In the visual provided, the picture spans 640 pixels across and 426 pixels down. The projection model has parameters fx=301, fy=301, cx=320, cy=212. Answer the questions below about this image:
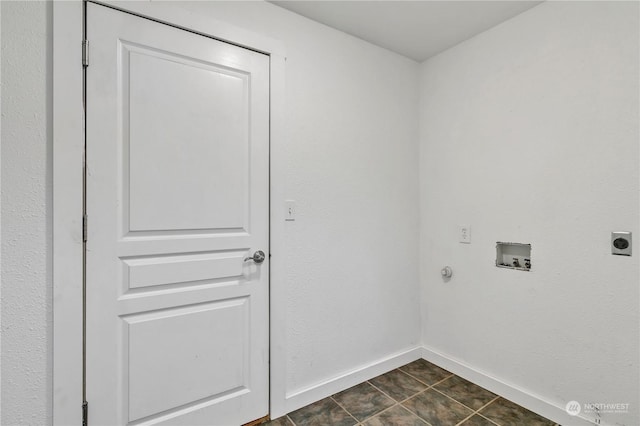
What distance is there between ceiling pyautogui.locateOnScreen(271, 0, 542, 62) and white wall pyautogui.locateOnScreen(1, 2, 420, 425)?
0.28ft

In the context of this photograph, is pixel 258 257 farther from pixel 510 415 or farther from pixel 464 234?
pixel 510 415

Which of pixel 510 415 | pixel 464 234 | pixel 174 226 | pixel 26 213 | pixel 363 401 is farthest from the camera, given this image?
pixel 464 234

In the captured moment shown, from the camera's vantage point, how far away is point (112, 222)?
4.39 feet

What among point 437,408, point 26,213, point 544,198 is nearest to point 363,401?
point 437,408

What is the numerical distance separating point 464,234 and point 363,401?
1.33 meters

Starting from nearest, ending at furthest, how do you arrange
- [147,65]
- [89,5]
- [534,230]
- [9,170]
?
1. [9,170]
2. [89,5]
3. [147,65]
4. [534,230]

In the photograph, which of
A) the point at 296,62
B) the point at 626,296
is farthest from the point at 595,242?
the point at 296,62

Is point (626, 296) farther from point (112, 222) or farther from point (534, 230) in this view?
point (112, 222)

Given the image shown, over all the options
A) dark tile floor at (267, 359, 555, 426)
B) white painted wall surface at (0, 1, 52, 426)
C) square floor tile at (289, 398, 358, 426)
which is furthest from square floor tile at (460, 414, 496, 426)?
white painted wall surface at (0, 1, 52, 426)

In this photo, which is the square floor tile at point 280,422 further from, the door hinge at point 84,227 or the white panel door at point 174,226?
the door hinge at point 84,227

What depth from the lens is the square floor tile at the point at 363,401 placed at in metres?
1.80

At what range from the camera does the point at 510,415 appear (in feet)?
5.75

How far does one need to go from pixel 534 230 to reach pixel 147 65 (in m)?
2.29
